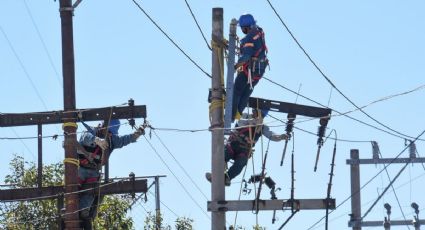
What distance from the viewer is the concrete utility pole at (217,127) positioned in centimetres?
2270

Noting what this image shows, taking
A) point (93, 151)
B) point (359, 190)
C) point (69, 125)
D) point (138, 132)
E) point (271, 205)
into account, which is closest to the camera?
point (271, 205)

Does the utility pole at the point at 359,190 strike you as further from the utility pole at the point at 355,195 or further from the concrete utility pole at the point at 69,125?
the concrete utility pole at the point at 69,125

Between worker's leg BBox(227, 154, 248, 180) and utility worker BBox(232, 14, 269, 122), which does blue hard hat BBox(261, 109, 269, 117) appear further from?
worker's leg BBox(227, 154, 248, 180)

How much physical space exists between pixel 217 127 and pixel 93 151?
269cm

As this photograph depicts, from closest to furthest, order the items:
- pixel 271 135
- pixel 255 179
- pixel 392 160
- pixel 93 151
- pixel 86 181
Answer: pixel 255 179, pixel 271 135, pixel 93 151, pixel 86 181, pixel 392 160

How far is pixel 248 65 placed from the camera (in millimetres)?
23391

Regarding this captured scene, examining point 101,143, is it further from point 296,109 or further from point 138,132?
point 296,109

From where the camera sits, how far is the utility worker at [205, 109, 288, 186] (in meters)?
23.5

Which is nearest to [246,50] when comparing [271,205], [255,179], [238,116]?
[238,116]

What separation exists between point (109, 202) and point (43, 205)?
129 cm

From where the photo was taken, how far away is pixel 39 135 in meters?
25.1

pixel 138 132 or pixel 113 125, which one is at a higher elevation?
pixel 113 125

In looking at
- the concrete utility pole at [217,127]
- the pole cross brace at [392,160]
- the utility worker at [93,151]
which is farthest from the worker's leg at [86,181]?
the pole cross brace at [392,160]

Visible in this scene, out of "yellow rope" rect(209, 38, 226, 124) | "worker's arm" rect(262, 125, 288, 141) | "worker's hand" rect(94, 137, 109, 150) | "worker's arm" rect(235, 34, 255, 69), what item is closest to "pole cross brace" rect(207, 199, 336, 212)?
"worker's arm" rect(262, 125, 288, 141)
